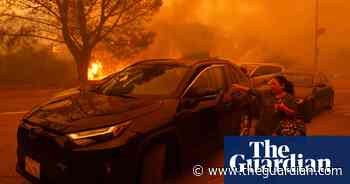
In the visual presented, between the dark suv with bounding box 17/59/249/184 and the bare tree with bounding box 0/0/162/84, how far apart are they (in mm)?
14099

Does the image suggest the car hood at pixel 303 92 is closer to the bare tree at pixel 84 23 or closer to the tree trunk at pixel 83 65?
the bare tree at pixel 84 23

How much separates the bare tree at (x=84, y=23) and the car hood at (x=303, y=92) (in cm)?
1233

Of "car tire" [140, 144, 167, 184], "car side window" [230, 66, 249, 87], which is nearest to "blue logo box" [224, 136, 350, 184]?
"car tire" [140, 144, 167, 184]

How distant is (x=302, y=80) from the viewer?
8.79m

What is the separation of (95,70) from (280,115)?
21.8 meters

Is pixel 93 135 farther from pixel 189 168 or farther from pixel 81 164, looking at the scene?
pixel 189 168

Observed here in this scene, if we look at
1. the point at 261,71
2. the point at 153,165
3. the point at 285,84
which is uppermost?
the point at 261,71

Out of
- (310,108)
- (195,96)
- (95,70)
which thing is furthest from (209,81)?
(95,70)

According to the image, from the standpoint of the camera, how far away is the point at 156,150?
3.35 meters

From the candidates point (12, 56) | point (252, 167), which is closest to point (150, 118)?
point (252, 167)

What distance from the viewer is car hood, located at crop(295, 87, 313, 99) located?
7.53 m

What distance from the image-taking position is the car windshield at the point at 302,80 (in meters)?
8.55

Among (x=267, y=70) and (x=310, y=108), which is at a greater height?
(x=267, y=70)

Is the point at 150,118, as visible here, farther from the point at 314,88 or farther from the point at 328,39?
the point at 328,39
